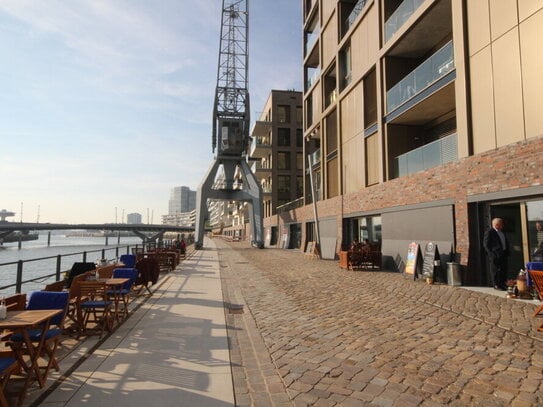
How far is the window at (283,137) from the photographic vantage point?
46312mm

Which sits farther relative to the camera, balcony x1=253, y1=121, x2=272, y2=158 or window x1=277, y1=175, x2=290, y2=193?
balcony x1=253, y1=121, x2=272, y2=158

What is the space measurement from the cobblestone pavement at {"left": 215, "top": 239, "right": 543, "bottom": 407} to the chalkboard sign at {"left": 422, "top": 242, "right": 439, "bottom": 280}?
192cm

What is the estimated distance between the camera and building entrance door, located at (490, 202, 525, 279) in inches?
384

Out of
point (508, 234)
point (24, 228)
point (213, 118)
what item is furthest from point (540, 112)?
point (24, 228)

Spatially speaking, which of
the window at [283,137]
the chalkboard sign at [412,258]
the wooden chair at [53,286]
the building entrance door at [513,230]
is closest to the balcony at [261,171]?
the window at [283,137]

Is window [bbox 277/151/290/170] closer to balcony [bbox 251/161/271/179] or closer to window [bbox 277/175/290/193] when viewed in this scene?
window [bbox 277/175/290/193]

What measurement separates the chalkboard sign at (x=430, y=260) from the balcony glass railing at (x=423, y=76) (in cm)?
553

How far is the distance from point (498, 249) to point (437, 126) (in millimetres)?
7739

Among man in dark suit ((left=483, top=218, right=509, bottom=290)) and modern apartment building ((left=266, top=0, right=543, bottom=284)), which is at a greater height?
modern apartment building ((left=266, top=0, right=543, bottom=284))

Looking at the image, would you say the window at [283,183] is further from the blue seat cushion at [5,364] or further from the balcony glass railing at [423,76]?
the blue seat cushion at [5,364]

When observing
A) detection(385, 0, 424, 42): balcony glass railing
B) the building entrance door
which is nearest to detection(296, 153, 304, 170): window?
detection(385, 0, 424, 42): balcony glass railing

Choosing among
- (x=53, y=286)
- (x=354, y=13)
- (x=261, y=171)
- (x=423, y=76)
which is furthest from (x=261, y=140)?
(x=53, y=286)

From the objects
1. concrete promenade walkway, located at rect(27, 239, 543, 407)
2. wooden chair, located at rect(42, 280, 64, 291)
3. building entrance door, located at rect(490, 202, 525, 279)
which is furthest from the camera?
building entrance door, located at rect(490, 202, 525, 279)

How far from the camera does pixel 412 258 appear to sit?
41.3 ft
